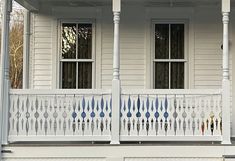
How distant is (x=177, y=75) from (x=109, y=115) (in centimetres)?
294

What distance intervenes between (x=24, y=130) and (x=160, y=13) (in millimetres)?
4621

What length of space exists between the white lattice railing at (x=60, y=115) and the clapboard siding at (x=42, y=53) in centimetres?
240

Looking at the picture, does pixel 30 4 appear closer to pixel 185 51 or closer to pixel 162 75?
pixel 162 75

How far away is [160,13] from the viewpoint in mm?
11125

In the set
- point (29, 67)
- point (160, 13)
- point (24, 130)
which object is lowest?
point (24, 130)

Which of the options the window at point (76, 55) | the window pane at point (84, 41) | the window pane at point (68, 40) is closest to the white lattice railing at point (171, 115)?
the window at point (76, 55)

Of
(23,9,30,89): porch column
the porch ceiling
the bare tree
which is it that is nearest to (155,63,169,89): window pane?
the porch ceiling

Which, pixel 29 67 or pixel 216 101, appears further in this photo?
pixel 29 67

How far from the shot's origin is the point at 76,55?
11273mm
